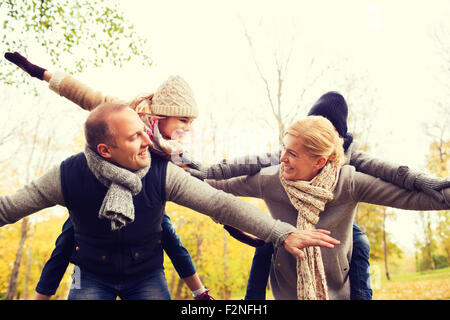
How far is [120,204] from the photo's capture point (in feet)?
6.77

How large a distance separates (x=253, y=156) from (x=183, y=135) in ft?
2.19

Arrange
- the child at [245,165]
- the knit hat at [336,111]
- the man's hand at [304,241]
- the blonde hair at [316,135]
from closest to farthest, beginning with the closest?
the man's hand at [304,241]
the blonde hair at [316,135]
the child at [245,165]
the knit hat at [336,111]

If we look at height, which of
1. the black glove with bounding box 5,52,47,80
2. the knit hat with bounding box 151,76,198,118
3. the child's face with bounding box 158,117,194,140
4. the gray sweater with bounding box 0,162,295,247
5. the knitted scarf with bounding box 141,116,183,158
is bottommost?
the gray sweater with bounding box 0,162,295,247

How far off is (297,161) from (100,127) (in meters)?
1.52

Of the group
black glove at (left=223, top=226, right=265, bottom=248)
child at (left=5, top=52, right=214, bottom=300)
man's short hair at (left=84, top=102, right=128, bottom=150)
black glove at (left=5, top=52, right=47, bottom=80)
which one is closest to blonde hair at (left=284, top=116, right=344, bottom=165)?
black glove at (left=223, top=226, right=265, bottom=248)

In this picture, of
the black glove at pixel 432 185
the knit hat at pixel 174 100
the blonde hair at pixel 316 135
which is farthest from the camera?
the knit hat at pixel 174 100

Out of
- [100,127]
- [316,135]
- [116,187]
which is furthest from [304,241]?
[100,127]

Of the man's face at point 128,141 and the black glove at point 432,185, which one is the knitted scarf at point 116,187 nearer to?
the man's face at point 128,141

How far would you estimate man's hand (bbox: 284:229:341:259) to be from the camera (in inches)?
85.8

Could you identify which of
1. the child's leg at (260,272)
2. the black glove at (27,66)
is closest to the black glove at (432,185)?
the child's leg at (260,272)

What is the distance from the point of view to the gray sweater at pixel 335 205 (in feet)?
8.34

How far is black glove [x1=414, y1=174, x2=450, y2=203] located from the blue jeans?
6.92 ft

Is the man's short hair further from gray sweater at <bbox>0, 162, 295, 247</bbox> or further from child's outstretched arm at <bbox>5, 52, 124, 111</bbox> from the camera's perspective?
child's outstretched arm at <bbox>5, 52, 124, 111</bbox>
